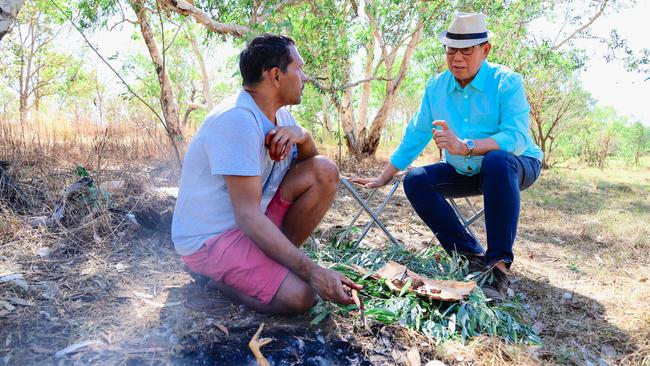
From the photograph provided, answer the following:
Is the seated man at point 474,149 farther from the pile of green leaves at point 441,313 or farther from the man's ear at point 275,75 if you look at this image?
the man's ear at point 275,75

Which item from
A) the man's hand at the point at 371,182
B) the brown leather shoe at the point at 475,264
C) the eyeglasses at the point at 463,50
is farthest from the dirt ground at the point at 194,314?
the eyeglasses at the point at 463,50

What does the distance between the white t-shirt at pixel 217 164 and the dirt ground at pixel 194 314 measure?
1.28 ft

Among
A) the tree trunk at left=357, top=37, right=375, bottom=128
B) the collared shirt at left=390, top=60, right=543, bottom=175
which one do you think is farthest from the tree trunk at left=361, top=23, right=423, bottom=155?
the collared shirt at left=390, top=60, right=543, bottom=175

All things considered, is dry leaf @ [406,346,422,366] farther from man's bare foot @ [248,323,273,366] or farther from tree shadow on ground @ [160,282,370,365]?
man's bare foot @ [248,323,273,366]

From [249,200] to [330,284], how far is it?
473 millimetres

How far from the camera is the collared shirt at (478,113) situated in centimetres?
262

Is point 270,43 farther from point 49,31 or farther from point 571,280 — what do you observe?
point 49,31

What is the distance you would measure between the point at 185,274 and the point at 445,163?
174 cm

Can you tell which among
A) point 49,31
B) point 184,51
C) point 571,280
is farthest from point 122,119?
point 184,51

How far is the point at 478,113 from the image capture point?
277 centimetres

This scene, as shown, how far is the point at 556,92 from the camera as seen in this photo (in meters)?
12.7

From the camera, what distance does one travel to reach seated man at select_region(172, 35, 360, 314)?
6.19ft

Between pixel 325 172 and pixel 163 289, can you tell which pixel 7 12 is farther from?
pixel 325 172

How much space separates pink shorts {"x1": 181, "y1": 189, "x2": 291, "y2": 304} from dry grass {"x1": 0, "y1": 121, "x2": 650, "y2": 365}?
0.14 m
